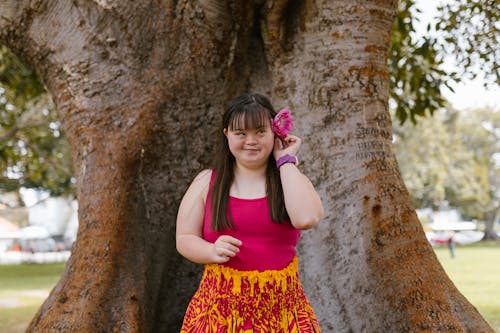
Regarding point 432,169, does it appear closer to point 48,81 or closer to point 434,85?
point 434,85

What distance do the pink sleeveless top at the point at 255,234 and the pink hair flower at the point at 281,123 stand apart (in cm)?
28

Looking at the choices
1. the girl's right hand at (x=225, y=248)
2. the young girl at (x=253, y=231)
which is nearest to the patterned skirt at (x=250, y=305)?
the young girl at (x=253, y=231)

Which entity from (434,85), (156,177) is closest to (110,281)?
(156,177)

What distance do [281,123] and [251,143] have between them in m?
0.16

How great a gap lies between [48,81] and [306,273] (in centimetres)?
216

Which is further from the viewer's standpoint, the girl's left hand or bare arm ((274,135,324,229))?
the girl's left hand

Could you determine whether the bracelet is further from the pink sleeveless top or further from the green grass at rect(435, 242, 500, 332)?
the green grass at rect(435, 242, 500, 332)

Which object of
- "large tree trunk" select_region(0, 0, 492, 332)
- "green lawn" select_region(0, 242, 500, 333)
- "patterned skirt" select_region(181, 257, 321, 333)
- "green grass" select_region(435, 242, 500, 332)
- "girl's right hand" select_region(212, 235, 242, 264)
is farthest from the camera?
"green lawn" select_region(0, 242, 500, 333)

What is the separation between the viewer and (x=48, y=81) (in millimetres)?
4031

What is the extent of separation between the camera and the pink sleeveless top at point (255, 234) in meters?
2.39

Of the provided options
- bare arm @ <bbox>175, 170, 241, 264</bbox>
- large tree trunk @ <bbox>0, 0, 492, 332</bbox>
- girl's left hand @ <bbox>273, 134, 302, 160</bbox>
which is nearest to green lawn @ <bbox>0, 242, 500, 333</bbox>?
large tree trunk @ <bbox>0, 0, 492, 332</bbox>

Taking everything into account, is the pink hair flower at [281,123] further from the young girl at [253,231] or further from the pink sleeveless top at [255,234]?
the pink sleeveless top at [255,234]

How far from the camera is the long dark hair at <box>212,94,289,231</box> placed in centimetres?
239

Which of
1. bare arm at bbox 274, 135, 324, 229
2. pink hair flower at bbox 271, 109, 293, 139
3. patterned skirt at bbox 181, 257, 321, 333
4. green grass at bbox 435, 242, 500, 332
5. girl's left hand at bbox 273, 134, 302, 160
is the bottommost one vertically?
green grass at bbox 435, 242, 500, 332
